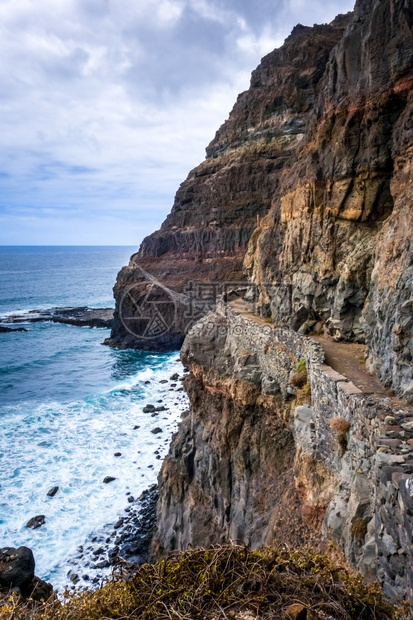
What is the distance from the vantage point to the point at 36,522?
2162cm

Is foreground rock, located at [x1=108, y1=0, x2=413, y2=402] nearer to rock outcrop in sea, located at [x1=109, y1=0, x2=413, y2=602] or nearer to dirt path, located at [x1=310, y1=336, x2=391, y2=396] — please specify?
rock outcrop in sea, located at [x1=109, y1=0, x2=413, y2=602]

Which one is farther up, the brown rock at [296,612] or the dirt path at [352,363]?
the dirt path at [352,363]

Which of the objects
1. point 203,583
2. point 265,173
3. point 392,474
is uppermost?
point 265,173

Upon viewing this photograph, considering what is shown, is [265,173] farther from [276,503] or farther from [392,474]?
[392,474]

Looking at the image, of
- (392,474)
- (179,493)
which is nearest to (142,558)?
(179,493)

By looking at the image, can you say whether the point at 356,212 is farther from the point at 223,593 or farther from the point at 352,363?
the point at 223,593

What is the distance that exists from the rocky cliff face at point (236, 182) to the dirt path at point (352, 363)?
38748 mm

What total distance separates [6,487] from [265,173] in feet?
150

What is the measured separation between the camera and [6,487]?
80.5ft

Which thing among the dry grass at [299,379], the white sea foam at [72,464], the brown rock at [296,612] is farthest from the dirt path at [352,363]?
the white sea foam at [72,464]

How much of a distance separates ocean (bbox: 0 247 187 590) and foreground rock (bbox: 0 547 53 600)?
4.32 metres

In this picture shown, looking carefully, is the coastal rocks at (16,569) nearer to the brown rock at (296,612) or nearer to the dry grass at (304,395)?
the dry grass at (304,395)

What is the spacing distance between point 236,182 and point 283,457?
153ft

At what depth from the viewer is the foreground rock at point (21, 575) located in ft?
44.7
